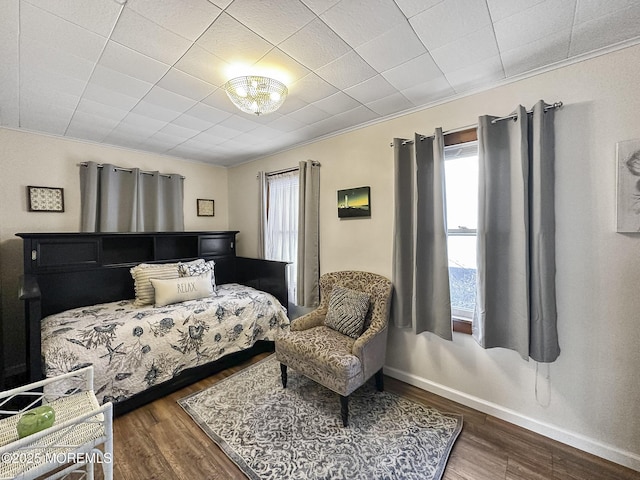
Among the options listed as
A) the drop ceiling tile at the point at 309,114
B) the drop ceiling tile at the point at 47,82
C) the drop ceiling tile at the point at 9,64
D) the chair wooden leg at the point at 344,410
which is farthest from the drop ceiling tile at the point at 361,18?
the chair wooden leg at the point at 344,410

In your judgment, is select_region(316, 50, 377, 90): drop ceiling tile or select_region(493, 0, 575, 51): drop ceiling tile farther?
select_region(316, 50, 377, 90): drop ceiling tile

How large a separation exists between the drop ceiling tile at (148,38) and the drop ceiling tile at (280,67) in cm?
42

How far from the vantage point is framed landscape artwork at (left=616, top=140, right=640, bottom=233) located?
1.51m

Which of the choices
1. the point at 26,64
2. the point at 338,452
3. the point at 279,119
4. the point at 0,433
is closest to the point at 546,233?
the point at 338,452

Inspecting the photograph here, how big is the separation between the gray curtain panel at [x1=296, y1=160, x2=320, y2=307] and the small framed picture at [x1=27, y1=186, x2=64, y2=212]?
2.56 meters

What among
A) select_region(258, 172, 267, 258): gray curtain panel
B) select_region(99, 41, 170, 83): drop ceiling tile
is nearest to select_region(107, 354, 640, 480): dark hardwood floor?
select_region(258, 172, 267, 258): gray curtain panel

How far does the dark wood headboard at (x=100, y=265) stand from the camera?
A: 7.81 feet

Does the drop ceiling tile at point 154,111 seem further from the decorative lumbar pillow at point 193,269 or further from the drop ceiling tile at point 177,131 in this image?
the decorative lumbar pillow at point 193,269

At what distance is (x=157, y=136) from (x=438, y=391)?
368cm

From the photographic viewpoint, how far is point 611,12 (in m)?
1.30

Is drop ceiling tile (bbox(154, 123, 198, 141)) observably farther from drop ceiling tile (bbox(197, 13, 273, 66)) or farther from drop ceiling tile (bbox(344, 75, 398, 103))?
drop ceiling tile (bbox(344, 75, 398, 103))

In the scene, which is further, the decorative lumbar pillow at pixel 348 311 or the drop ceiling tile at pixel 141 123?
the drop ceiling tile at pixel 141 123

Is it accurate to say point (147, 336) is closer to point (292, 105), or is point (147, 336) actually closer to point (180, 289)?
point (180, 289)

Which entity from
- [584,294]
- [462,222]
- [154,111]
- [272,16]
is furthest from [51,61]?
[584,294]
